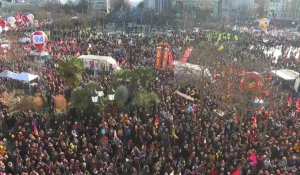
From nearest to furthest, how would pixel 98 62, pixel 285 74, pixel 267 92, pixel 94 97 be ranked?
pixel 94 97 → pixel 267 92 → pixel 285 74 → pixel 98 62

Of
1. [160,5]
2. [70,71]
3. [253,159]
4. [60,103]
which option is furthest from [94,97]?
[160,5]

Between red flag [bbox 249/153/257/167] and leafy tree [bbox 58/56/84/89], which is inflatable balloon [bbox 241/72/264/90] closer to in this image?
red flag [bbox 249/153/257/167]

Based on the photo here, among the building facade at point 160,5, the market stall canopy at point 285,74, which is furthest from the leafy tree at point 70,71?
the building facade at point 160,5

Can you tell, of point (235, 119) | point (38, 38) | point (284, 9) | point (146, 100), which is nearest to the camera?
point (235, 119)

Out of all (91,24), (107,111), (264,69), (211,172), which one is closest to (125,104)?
(107,111)

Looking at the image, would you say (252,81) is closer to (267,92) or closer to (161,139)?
(267,92)

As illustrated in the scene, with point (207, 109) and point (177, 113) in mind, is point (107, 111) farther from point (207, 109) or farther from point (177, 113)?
point (207, 109)

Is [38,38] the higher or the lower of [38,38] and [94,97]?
the higher
